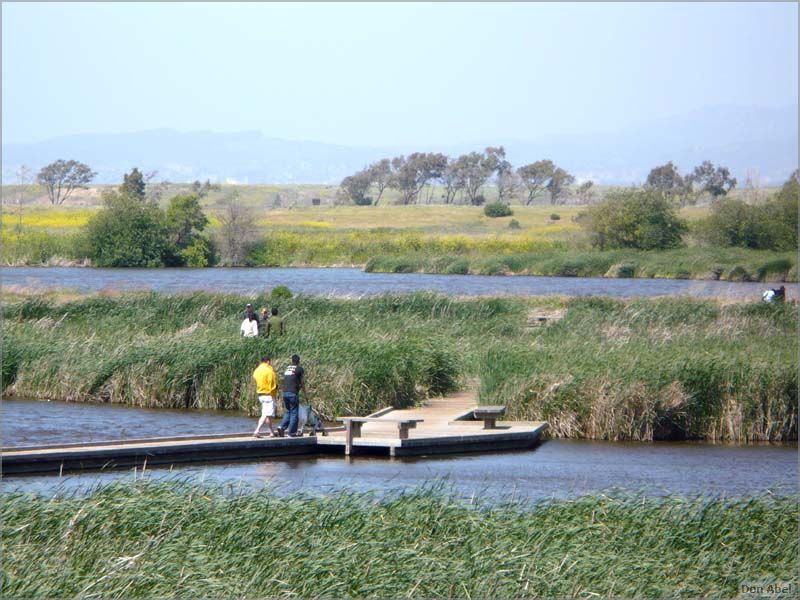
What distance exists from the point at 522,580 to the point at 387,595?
130 centimetres

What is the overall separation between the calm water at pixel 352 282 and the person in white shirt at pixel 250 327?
26.9 metres

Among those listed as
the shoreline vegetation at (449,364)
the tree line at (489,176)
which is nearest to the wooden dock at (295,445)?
the shoreline vegetation at (449,364)

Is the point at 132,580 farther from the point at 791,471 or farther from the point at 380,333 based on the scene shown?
the point at 380,333

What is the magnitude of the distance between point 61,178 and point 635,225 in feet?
279

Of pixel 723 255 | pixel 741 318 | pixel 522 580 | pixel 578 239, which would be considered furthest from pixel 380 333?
pixel 578 239

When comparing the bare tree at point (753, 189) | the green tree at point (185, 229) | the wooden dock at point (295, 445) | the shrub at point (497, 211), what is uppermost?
the bare tree at point (753, 189)

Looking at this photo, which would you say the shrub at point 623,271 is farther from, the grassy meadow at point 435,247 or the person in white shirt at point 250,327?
the person in white shirt at point 250,327

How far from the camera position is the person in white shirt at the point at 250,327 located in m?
27.6

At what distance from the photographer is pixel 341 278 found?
69938 mm

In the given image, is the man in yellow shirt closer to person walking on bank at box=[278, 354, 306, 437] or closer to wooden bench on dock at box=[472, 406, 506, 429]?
person walking on bank at box=[278, 354, 306, 437]

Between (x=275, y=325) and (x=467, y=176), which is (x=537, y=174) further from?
(x=275, y=325)

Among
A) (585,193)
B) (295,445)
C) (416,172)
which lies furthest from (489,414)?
(416,172)

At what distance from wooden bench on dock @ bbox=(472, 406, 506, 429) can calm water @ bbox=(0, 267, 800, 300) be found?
31.7m

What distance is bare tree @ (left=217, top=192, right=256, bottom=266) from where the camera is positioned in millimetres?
83438
